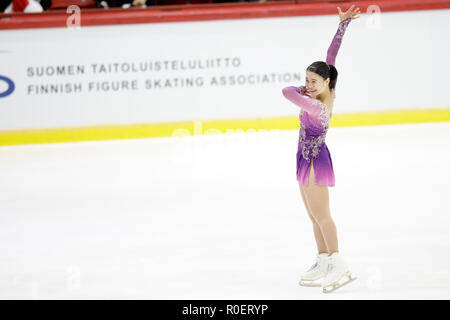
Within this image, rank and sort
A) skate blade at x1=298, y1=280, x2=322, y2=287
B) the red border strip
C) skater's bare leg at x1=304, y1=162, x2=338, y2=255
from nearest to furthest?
1. skater's bare leg at x1=304, y1=162, x2=338, y2=255
2. skate blade at x1=298, y1=280, x2=322, y2=287
3. the red border strip

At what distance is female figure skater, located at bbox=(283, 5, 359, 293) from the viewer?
3943 millimetres

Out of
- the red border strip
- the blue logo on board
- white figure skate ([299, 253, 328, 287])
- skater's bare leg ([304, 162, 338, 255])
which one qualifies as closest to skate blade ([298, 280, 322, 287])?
white figure skate ([299, 253, 328, 287])

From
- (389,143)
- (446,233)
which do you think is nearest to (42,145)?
(389,143)

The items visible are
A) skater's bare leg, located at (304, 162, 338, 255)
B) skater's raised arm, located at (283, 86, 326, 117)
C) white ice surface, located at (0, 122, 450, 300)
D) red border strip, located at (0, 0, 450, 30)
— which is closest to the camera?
skater's raised arm, located at (283, 86, 326, 117)

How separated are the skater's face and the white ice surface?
0.90 metres

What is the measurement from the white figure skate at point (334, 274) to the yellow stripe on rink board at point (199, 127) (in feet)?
14.3

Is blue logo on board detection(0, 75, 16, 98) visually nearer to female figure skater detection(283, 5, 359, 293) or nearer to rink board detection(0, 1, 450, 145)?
rink board detection(0, 1, 450, 145)

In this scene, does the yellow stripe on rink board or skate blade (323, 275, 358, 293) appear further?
the yellow stripe on rink board

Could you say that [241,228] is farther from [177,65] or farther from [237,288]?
[177,65]

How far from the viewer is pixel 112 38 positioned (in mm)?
8203

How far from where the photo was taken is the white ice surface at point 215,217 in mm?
4246

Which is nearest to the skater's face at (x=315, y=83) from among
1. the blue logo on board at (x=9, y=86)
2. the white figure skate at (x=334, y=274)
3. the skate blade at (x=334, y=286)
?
the white figure skate at (x=334, y=274)

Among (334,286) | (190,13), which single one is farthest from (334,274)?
(190,13)

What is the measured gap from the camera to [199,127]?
8.39m
